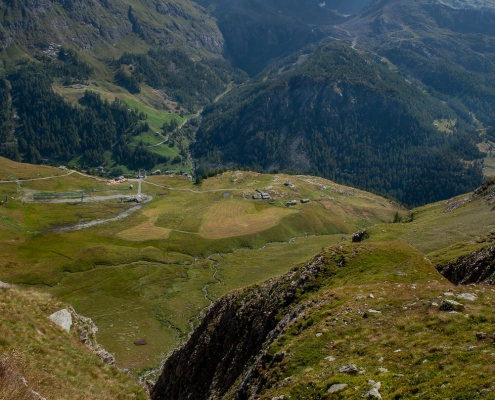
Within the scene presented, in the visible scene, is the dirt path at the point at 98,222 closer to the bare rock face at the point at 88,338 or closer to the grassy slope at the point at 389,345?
the bare rock face at the point at 88,338

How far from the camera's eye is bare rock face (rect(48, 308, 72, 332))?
125ft

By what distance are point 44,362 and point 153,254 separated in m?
124

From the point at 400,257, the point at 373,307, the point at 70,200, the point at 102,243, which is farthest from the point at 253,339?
the point at 70,200

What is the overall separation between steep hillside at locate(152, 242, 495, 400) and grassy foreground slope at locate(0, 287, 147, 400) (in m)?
12.3

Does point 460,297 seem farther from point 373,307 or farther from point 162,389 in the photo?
point 162,389

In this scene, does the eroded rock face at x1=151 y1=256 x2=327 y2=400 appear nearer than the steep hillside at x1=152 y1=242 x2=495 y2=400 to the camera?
No

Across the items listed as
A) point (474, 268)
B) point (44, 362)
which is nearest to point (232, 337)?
point (44, 362)

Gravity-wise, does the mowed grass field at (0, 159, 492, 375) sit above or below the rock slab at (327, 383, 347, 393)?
below

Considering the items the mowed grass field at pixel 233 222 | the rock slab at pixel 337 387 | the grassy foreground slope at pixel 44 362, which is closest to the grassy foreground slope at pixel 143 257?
the mowed grass field at pixel 233 222

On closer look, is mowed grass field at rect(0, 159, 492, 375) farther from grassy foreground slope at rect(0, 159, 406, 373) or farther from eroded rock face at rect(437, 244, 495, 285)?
eroded rock face at rect(437, 244, 495, 285)

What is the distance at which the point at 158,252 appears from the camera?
15262cm

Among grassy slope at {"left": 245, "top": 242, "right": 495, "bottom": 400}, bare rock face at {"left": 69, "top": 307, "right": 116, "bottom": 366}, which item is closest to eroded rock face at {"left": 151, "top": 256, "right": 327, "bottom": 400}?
grassy slope at {"left": 245, "top": 242, "right": 495, "bottom": 400}

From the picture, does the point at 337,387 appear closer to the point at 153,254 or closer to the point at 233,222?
the point at 153,254

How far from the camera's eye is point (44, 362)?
91.2 feet
